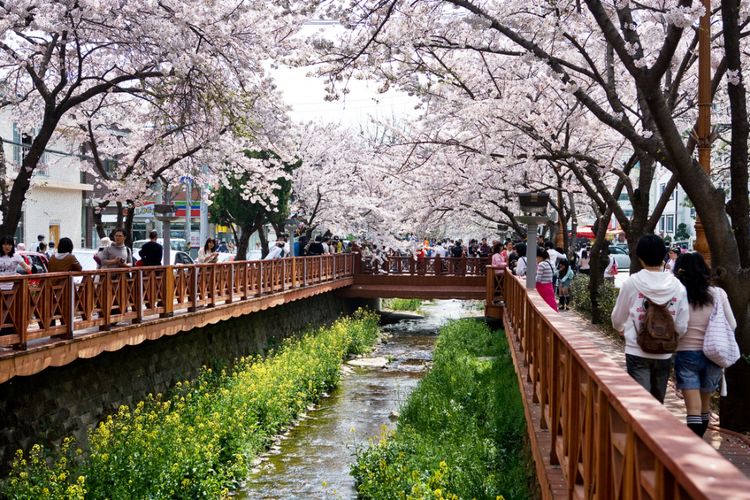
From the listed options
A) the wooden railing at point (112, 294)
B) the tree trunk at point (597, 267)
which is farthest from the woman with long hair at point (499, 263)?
the wooden railing at point (112, 294)

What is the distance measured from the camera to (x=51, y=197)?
37.5 meters

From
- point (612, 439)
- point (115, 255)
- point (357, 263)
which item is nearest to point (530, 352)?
point (612, 439)

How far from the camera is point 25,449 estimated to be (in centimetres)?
1121

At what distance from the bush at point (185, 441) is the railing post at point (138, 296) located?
4.46 ft

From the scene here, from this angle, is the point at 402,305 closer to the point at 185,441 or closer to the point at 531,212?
the point at 531,212

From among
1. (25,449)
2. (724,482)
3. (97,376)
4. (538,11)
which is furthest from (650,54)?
(724,482)

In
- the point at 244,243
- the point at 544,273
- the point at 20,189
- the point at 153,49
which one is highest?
the point at 153,49

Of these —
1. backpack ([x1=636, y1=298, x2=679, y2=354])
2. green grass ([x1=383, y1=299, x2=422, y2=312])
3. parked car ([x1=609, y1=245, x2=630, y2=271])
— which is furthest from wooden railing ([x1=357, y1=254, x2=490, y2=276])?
backpack ([x1=636, y1=298, x2=679, y2=354])

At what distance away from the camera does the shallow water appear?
1393 centimetres

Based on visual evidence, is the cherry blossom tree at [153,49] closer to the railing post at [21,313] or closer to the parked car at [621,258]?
the railing post at [21,313]

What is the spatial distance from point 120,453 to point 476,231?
196ft

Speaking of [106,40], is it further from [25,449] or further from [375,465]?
[375,465]

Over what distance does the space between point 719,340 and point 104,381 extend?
9908 mm

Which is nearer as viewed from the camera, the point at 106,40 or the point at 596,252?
the point at 106,40
